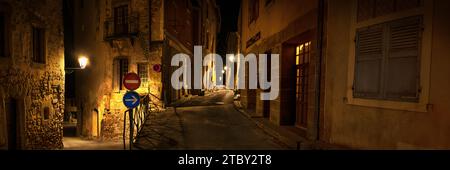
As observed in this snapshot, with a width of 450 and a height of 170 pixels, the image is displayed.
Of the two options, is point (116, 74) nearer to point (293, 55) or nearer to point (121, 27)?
point (121, 27)

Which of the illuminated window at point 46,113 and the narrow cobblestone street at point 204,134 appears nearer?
the narrow cobblestone street at point 204,134

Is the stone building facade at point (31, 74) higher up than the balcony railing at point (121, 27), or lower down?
lower down

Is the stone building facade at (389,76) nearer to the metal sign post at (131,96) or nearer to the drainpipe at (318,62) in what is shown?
the drainpipe at (318,62)

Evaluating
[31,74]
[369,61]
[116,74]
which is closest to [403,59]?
[369,61]

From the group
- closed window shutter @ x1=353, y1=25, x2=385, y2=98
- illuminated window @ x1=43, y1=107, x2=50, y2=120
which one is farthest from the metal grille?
illuminated window @ x1=43, y1=107, x2=50, y2=120

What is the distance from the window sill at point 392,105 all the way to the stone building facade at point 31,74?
34.7 feet

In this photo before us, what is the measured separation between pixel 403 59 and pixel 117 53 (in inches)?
590

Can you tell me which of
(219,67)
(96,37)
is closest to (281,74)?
(96,37)

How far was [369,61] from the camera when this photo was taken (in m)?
5.38

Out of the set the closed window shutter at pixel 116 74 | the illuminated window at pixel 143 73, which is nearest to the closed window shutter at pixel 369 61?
the illuminated window at pixel 143 73

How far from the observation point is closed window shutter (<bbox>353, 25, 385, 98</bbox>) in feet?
17.1

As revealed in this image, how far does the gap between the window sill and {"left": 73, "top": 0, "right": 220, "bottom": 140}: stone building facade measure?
439 inches

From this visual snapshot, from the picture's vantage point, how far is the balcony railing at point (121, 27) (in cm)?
1605

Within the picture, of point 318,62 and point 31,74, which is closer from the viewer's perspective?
point 318,62
